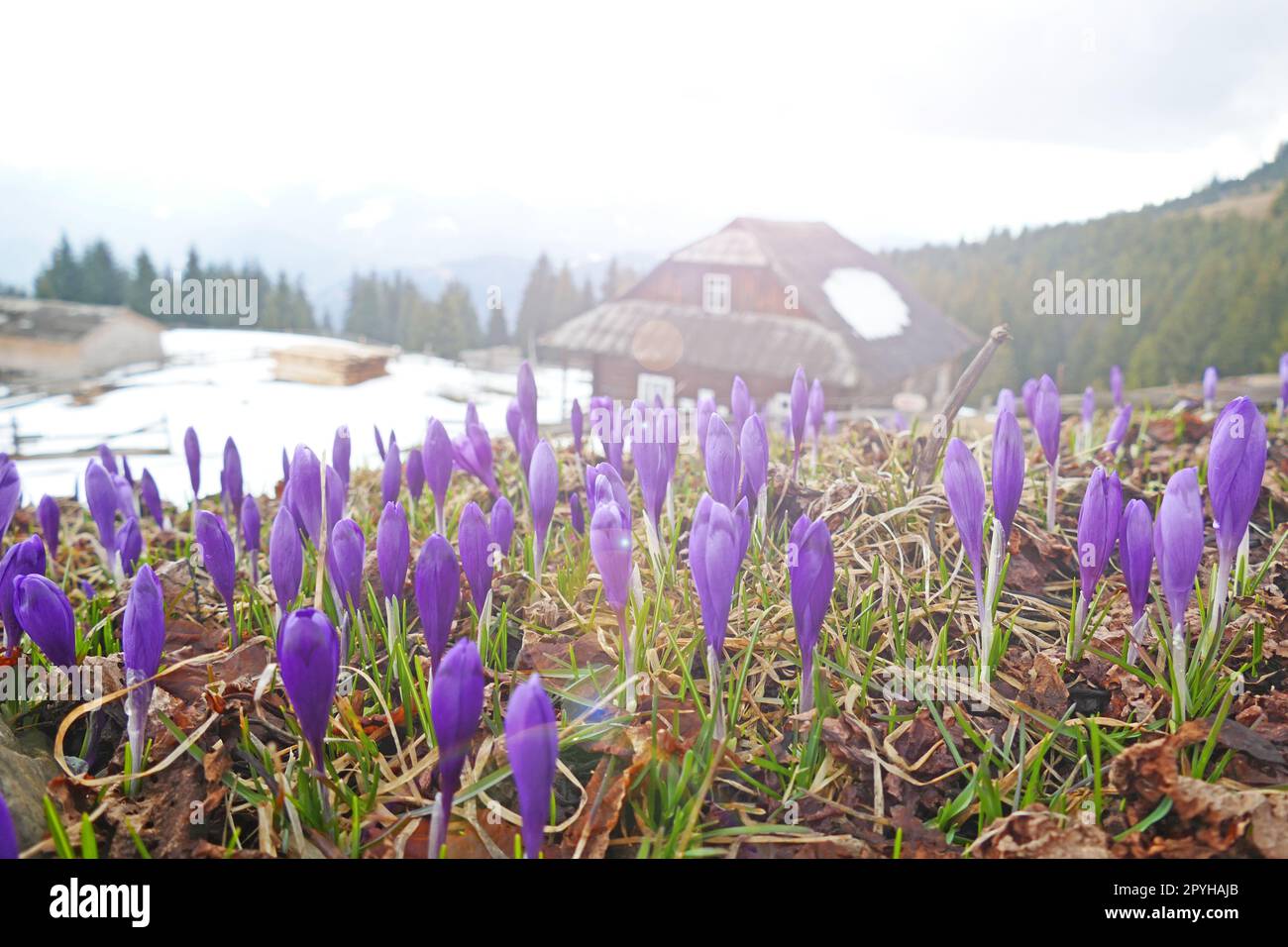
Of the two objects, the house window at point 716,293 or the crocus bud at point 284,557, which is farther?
the house window at point 716,293

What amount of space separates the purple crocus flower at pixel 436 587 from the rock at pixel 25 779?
61cm

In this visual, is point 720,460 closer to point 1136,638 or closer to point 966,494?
point 966,494

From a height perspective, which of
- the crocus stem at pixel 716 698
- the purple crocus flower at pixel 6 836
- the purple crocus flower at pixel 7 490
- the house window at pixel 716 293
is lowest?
the purple crocus flower at pixel 6 836

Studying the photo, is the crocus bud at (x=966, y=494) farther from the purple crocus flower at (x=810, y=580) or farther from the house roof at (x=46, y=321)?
the house roof at (x=46, y=321)

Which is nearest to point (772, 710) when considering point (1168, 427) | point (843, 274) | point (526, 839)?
point (526, 839)

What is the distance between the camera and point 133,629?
126cm

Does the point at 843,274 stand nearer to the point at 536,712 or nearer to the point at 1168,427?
the point at 1168,427

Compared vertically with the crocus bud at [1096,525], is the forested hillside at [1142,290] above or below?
above

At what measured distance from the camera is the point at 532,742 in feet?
3.04

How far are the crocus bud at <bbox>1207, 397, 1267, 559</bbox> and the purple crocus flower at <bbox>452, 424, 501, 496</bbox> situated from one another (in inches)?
63.7

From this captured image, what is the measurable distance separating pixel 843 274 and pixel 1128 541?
48.8 ft

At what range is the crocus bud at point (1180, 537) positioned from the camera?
1263 mm

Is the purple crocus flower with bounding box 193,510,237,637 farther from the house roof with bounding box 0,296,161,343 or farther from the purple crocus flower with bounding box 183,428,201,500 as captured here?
the house roof with bounding box 0,296,161,343

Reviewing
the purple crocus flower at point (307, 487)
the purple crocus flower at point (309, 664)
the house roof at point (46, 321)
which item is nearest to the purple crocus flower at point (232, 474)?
the purple crocus flower at point (307, 487)
